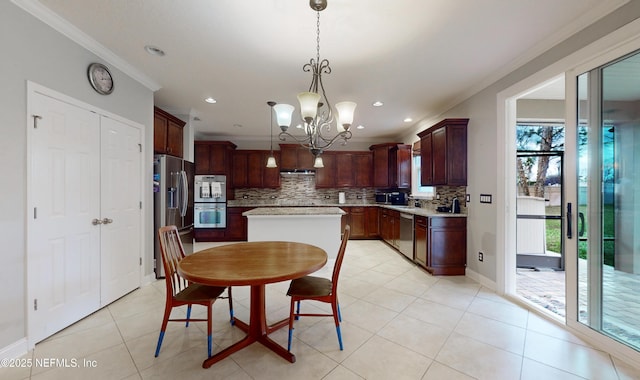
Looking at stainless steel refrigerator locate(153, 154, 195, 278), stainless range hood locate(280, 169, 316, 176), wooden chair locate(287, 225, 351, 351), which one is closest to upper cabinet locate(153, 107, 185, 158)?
stainless steel refrigerator locate(153, 154, 195, 278)

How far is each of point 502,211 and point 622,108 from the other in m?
1.36

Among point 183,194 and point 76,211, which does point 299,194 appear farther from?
point 76,211

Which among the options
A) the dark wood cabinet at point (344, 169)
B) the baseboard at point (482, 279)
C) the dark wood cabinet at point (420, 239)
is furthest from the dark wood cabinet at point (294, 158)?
the baseboard at point (482, 279)

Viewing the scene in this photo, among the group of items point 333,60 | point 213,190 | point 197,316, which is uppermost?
point 333,60

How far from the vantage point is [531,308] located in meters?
2.56

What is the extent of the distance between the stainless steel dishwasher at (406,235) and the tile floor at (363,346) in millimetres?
1357

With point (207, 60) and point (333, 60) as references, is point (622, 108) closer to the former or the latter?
point (333, 60)

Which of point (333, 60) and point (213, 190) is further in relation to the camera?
point (213, 190)

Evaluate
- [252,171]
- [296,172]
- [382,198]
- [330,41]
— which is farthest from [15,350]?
[382,198]

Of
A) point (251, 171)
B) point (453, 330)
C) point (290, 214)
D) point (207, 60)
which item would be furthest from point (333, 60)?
point (251, 171)

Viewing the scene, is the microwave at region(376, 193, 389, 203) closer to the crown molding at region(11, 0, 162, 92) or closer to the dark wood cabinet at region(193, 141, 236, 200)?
the dark wood cabinet at region(193, 141, 236, 200)

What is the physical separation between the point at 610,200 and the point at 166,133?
5178 mm

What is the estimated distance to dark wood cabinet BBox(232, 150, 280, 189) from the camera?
6.20 m

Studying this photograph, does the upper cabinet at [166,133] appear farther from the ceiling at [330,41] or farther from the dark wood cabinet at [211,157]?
Result: the dark wood cabinet at [211,157]
